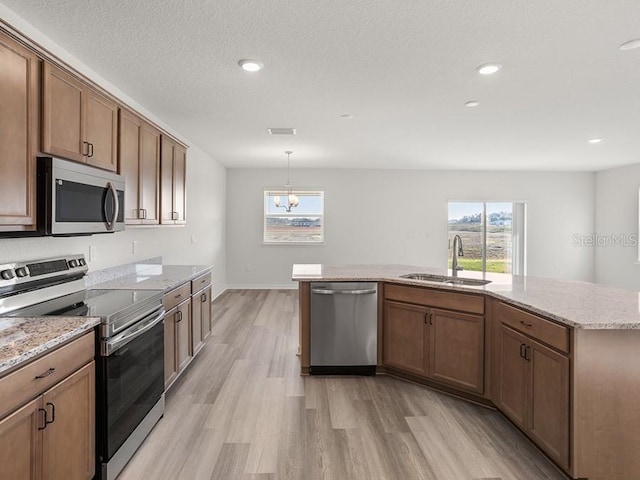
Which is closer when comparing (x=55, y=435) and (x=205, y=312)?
(x=55, y=435)

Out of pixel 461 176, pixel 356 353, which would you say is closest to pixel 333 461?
pixel 356 353

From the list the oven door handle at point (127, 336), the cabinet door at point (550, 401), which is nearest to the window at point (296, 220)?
the oven door handle at point (127, 336)

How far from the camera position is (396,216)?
7.82 metres

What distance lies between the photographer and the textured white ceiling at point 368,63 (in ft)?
6.70

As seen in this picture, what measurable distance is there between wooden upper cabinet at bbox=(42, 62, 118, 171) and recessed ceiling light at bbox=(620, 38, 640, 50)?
11.4 feet

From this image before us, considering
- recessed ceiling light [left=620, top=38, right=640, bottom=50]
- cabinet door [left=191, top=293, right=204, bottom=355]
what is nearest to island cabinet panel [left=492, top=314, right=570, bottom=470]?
recessed ceiling light [left=620, top=38, right=640, bottom=50]

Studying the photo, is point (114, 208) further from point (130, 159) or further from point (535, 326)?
point (535, 326)

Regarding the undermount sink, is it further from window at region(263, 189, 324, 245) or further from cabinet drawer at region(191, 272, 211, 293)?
window at region(263, 189, 324, 245)

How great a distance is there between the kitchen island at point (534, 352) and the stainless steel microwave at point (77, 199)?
5.34 ft

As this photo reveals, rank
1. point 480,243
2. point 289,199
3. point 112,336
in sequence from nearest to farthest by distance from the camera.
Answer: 1. point 112,336
2. point 289,199
3. point 480,243

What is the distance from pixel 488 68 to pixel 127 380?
3.20 meters

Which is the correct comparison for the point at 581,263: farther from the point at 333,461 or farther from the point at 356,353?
the point at 333,461

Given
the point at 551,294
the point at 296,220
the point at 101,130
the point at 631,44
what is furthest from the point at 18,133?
the point at 296,220

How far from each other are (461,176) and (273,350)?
588cm
